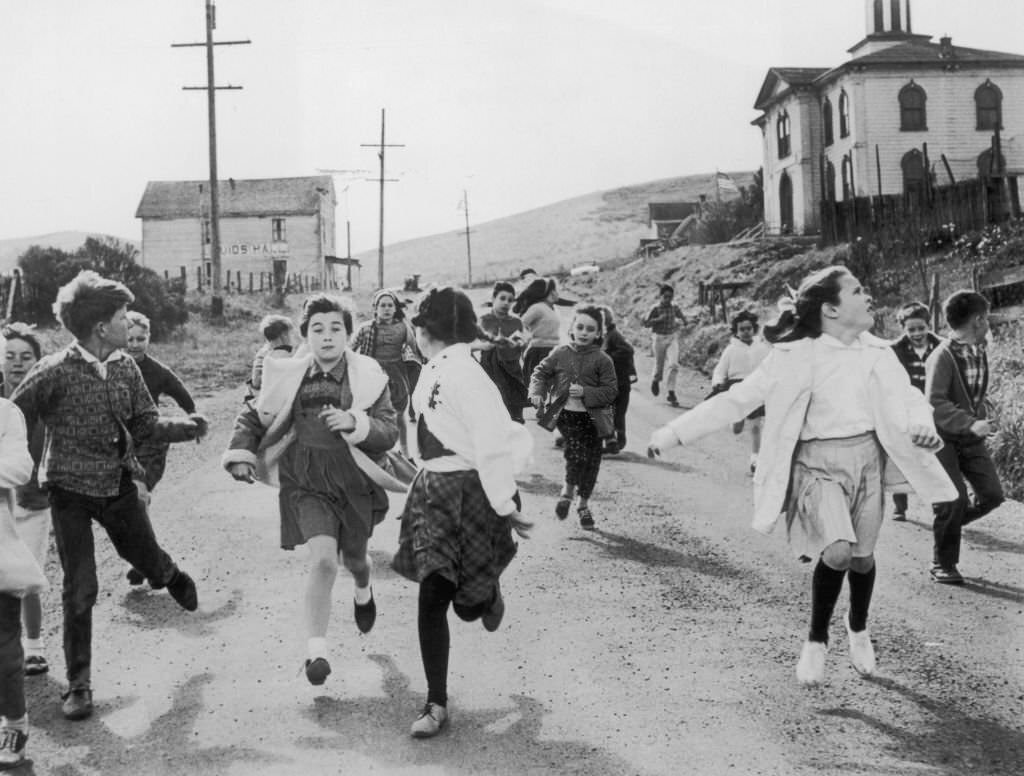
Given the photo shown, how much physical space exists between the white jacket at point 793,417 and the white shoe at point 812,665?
1.90ft

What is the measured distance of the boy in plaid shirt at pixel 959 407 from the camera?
293 inches

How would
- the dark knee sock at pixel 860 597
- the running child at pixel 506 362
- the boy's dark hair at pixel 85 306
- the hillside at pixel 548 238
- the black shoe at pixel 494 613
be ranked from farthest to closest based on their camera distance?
the hillside at pixel 548 238 → the running child at pixel 506 362 → the boy's dark hair at pixel 85 306 → the dark knee sock at pixel 860 597 → the black shoe at pixel 494 613

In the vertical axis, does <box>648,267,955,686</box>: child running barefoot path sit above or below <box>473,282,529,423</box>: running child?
below

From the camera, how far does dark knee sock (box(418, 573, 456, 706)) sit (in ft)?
16.1

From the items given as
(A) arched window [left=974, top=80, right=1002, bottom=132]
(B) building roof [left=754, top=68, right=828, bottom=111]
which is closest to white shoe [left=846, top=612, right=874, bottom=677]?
(A) arched window [left=974, top=80, right=1002, bottom=132]

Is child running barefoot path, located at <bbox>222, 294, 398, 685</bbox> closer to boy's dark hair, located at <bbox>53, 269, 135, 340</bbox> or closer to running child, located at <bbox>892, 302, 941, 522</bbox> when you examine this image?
boy's dark hair, located at <bbox>53, 269, 135, 340</bbox>

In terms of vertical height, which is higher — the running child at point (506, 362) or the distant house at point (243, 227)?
the distant house at point (243, 227)

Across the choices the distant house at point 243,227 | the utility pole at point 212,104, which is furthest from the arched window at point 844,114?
the distant house at point 243,227

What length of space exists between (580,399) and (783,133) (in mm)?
44178

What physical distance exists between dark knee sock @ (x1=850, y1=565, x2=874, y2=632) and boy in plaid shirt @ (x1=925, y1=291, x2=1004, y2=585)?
2179mm

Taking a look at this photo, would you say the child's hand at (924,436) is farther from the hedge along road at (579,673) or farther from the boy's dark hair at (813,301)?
the hedge along road at (579,673)

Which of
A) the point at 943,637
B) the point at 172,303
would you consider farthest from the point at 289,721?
the point at 172,303

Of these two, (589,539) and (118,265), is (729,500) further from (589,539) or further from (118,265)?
(118,265)

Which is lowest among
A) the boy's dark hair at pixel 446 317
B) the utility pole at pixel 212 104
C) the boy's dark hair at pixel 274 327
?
the boy's dark hair at pixel 446 317
